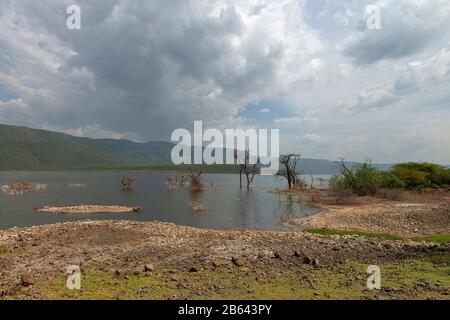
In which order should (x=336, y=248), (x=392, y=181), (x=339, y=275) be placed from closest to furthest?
(x=339, y=275) < (x=336, y=248) < (x=392, y=181)

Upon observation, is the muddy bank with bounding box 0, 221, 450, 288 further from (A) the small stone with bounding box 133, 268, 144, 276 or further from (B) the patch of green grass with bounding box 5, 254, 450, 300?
(B) the patch of green grass with bounding box 5, 254, 450, 300

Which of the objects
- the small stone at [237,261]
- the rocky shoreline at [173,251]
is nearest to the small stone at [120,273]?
the rocky shoreline at [173,251]

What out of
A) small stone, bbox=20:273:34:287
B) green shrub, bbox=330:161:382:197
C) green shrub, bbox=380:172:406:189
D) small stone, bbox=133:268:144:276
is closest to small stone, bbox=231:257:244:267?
small stone, bbox=133:268:144:276

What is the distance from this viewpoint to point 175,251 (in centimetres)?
1805

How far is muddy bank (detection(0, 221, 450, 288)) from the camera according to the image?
15375 mm

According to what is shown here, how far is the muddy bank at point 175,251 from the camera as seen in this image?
1538 centimetres

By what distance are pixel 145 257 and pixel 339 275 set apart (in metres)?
8.74

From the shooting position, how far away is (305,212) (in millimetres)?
43844
